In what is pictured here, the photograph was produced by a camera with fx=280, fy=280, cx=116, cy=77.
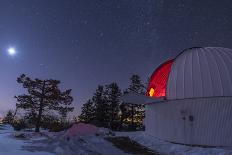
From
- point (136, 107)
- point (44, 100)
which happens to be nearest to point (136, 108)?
point (136, 107)

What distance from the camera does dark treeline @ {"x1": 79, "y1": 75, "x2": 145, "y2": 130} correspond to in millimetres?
47000

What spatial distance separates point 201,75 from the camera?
2044 centimetres

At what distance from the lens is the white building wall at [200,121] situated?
1859cm

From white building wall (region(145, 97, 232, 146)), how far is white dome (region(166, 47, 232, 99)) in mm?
705

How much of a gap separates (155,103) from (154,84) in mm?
5324

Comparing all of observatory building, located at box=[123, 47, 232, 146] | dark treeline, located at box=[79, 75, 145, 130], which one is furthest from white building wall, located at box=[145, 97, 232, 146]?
dark treeline, located at box=[79, 75, 145, 130]

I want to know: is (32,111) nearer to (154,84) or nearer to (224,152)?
(154,84)

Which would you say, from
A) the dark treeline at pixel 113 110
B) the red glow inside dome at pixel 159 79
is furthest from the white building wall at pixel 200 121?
the dark treeline at pixel 113 110

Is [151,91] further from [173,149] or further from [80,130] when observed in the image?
[173,149]

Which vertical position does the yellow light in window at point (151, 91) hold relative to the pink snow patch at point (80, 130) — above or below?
above

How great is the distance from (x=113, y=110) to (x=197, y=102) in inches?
1130

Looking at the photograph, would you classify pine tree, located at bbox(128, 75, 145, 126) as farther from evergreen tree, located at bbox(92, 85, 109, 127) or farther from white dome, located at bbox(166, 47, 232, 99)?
white dome, located at bbox(166, 47, 232, 99)

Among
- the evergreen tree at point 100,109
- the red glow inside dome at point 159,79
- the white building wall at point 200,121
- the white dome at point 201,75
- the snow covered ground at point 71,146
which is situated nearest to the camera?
the snow covered ground at point 71,146

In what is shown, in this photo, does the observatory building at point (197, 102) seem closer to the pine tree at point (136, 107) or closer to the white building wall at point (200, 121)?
the white building wall at point (200, 121)
